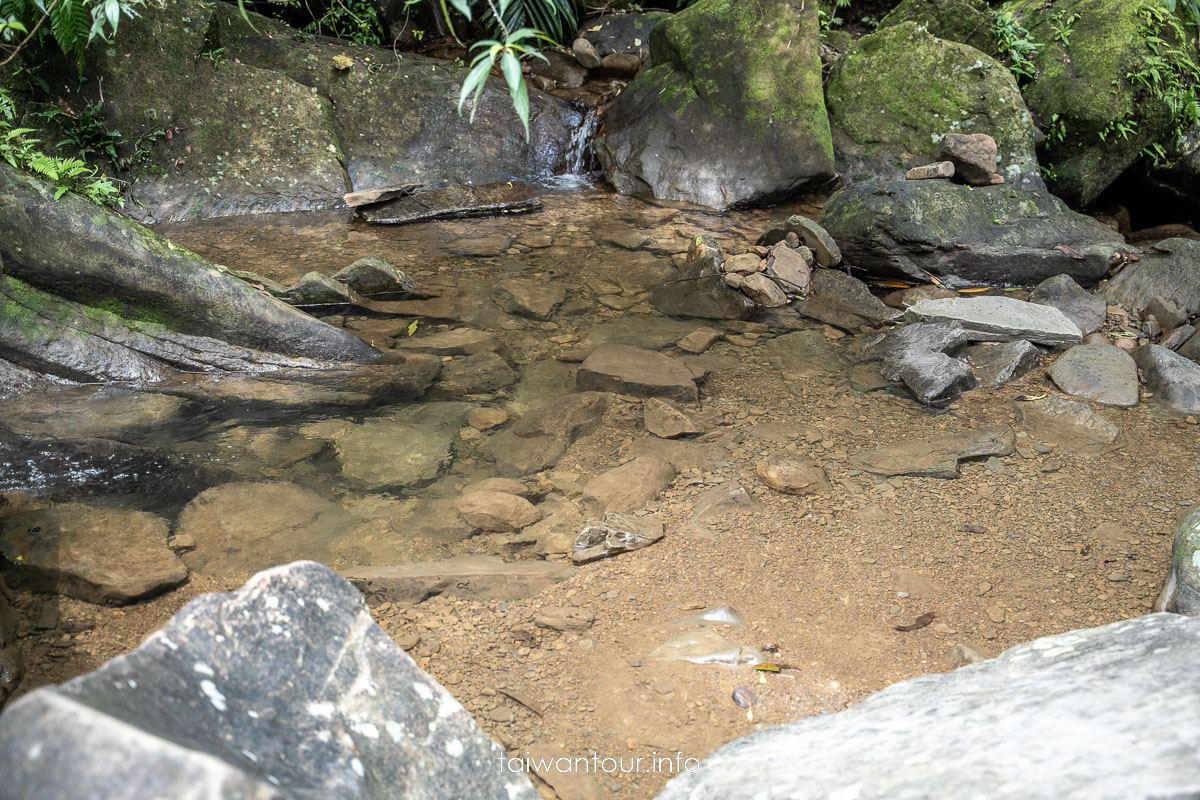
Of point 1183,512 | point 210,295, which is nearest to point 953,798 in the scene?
point 1183,512

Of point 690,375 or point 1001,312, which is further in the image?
point 1001,312

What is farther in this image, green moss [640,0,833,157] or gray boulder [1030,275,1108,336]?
green moss [640,0,833,157]

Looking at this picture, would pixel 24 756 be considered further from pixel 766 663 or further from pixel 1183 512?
pixel 1183 512

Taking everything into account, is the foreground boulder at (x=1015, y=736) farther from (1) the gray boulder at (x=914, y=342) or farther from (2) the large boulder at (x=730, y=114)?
(2) the large boulder at (x=730, y=114)

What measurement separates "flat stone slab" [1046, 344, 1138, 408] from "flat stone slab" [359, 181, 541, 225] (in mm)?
4651

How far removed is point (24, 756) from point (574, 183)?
25.6 ft

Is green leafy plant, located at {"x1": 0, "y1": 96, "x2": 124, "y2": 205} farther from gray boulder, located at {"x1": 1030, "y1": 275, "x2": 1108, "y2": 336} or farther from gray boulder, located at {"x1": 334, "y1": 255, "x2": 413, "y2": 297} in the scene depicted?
gray boulder, located at {"x1": 1030, "y1": 275, "x2": 1108, "y2": 336}

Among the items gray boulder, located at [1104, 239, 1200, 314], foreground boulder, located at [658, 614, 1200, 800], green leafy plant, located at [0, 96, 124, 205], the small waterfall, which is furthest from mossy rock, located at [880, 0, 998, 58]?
foreground boulder, located at [658, 614, 1200, 800]

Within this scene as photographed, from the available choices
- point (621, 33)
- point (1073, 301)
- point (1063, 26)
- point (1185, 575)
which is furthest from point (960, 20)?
point (1185, 575)

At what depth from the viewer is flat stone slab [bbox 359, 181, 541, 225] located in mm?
6891

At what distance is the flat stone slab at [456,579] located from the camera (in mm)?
2736

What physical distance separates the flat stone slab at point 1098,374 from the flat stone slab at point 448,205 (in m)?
4.65

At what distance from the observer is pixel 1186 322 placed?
5.06 meters

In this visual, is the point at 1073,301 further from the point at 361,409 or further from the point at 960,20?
the point at 361,409
